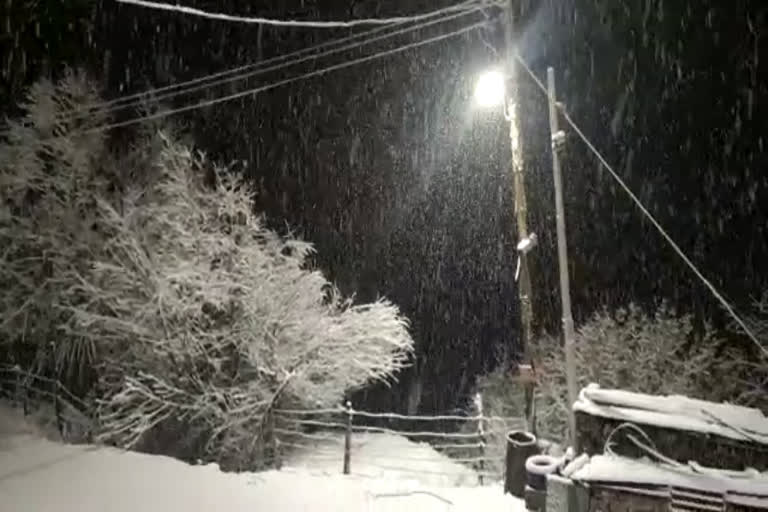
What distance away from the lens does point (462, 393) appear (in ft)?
87.2

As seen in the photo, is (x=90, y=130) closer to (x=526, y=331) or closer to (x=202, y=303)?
(x=202, y=303)

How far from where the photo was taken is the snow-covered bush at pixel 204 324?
12172 mm

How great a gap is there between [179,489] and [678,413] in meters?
6.03

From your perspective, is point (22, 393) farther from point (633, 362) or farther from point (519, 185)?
point (633, 362)

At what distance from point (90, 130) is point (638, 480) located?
15.4 meters

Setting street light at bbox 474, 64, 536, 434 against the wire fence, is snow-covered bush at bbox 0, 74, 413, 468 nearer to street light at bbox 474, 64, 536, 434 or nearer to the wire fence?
the wire fence

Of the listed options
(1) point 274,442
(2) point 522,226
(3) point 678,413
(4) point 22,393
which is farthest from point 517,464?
(4) point 22,393

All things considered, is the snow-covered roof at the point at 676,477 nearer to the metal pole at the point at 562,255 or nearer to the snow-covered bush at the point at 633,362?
the metal pole at the point at 562,255

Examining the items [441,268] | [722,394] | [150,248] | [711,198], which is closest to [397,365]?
[150,248]

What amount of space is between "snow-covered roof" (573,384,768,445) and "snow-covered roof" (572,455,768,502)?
0.35 m

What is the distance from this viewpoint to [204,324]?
12.5 m

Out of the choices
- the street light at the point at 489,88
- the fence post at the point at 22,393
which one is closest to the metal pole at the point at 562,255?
the street light at the point at 489,88

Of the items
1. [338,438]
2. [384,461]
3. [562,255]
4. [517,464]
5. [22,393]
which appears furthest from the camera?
[338,438]

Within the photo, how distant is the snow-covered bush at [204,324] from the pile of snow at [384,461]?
4.45 ft
